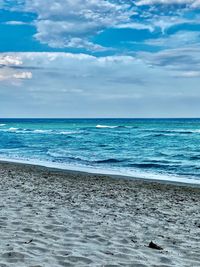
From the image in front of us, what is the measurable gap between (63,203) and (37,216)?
1.99 metres

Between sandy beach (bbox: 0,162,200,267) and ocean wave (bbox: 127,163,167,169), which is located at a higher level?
sandy beach (bbox: 0,162,200,267)

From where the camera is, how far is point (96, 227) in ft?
25.3

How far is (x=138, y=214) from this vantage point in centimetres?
925

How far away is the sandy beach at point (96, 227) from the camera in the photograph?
230 inches

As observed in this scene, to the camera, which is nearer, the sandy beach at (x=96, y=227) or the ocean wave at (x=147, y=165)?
the sandy beach at (x=96, y=227)

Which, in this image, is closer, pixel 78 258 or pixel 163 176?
pixel 78 258

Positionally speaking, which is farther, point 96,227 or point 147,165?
point 147,165

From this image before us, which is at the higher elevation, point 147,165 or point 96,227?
point 96,227

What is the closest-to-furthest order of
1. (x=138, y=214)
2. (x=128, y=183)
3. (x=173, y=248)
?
1. (x=173, y=248)
2. (x=138, y=214)
3. (x=128, y=183)

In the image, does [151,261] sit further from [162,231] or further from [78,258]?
[162,231]

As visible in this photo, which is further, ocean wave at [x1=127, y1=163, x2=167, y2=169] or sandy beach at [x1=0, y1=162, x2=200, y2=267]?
ocean wave at [x1=127, y1=163, x2=167, y2=169]

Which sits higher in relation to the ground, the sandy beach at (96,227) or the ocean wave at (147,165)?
the sandy beach at (96,227)

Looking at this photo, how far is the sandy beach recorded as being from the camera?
5840mm

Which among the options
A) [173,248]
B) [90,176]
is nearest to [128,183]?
[90,176]
